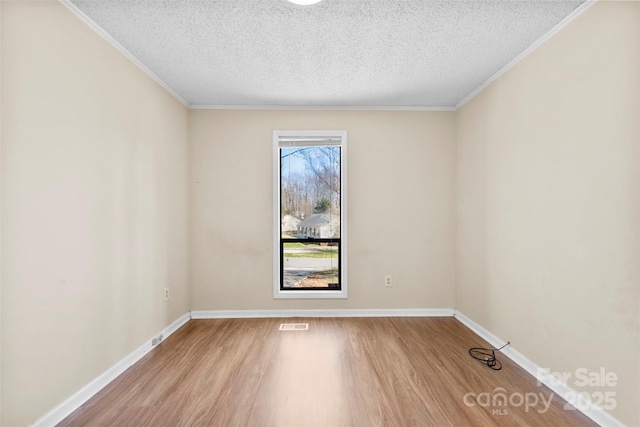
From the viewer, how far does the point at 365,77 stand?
9.60 feet

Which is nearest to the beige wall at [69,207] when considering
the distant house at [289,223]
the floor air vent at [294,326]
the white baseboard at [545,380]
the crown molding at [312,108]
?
the crown molding at [312,108]

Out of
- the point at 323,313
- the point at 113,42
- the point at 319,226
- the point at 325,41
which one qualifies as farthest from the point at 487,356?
the point at 113,42

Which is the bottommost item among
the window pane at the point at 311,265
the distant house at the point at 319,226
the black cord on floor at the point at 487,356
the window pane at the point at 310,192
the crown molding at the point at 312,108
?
the black cord on floor at the point at 487,356

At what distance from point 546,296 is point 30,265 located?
3.23 metres

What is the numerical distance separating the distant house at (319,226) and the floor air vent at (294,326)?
1.01 metres

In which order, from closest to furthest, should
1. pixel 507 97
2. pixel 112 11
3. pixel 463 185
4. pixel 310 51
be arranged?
pixel 112 11 → pixel 310 51 → pixel 507 97 → pixel 463 185

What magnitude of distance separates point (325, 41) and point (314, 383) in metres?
2.50

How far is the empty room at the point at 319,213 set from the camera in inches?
67.8

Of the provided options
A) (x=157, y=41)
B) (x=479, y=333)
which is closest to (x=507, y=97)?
(x=479, y=333)

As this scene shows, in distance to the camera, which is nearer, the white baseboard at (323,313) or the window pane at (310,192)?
the white baseboard at (323,313)

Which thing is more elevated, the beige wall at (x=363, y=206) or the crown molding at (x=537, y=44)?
the crown molding at (x=537, y=44)

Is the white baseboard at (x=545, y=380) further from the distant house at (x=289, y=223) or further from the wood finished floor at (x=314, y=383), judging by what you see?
the distant house at (x=289, y=223)

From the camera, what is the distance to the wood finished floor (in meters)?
1.87

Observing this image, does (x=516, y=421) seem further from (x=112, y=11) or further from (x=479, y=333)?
(x=112, y=11)
